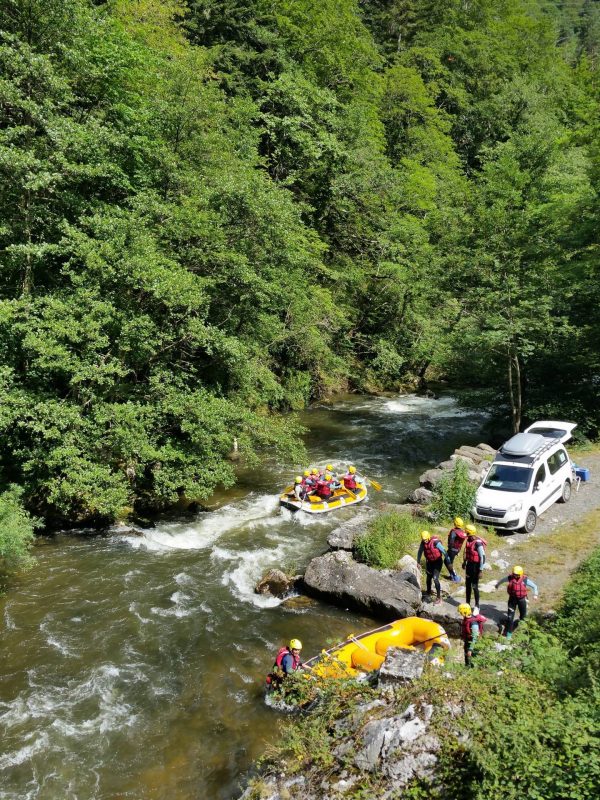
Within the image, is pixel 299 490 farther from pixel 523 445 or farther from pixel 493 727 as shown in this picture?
pixel 493 727

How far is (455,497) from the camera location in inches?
553

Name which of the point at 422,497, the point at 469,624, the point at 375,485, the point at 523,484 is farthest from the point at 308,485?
the point at 469,624

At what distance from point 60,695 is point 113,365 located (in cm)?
739

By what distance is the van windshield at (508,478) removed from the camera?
13.6 m

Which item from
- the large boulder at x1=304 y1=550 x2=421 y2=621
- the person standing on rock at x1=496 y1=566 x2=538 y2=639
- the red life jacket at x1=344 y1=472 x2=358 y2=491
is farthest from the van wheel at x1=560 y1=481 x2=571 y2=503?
the person standing on rock at x1=496 y1=566 x2=538 y2=639

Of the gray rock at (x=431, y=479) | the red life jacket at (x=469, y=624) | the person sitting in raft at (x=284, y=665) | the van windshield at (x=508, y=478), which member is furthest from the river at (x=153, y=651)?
the van windshield at (x=508, y=478)

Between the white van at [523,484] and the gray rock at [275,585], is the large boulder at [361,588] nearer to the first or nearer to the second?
the gray rock at [275,585]

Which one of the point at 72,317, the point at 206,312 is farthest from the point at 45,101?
the point at 206,312

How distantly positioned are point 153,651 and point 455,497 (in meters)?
8.15

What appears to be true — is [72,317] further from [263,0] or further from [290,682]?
[263,0]

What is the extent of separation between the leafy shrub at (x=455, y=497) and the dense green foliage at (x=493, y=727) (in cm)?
606

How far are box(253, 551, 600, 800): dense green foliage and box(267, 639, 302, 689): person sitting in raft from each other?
946mm

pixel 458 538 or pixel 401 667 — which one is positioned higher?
pixel 401 667

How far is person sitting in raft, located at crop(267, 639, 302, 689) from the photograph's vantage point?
27.8 ft
